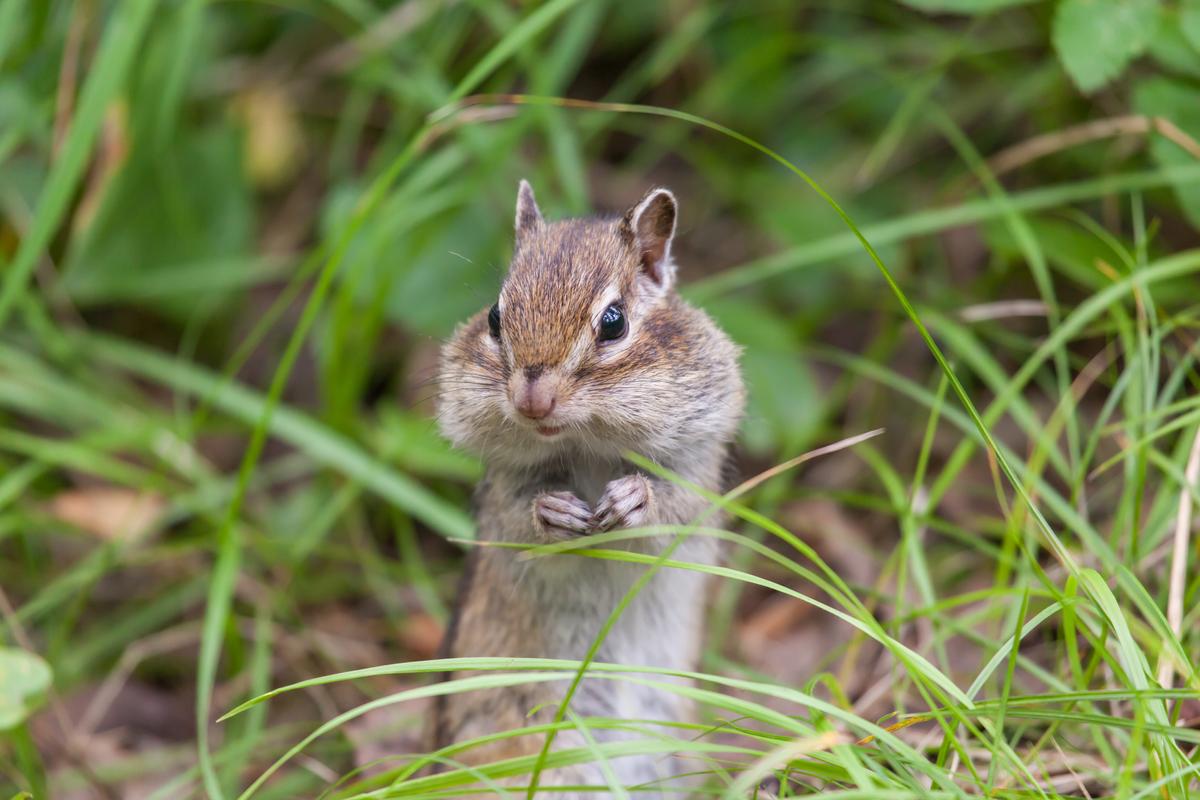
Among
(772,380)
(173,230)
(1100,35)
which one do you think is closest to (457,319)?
(772,380)

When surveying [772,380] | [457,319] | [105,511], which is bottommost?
[105,511]

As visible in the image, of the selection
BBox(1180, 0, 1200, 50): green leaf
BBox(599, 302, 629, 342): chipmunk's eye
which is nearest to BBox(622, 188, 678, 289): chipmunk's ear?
BBox(599, 302, 629, 342): chipmunk's eye

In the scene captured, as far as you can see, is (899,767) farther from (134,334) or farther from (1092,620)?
(134,334)

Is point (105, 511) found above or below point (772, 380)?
below

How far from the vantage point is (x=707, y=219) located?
601cm

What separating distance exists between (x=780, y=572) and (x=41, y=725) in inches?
106

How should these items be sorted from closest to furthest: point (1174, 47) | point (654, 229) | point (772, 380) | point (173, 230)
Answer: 1. point (654, 229)
2. point (1174, 47)
3. point (772, 380)
4. point (173, 230)

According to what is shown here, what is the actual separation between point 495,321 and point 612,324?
288mm

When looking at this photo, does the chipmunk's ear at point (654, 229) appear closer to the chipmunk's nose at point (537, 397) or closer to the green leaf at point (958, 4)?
the chipmunk's nose at point (537, 397)

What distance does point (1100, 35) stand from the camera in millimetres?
3828

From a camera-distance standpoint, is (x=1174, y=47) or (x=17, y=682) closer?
(x=17, y=682)

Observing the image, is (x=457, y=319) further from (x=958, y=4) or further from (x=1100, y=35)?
(x=1100, y=35)

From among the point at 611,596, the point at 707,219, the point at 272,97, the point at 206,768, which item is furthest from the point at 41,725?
the point at 707,219

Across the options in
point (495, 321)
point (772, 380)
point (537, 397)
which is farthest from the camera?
point (772, 380)
